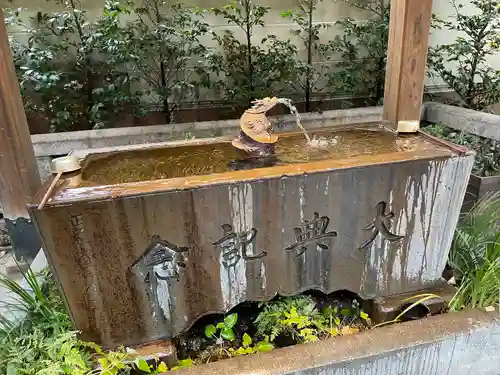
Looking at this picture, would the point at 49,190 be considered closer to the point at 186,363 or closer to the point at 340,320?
the point at 186,363

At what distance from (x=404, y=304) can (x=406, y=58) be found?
69.0 inches

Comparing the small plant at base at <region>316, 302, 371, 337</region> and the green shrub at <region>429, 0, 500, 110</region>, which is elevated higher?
the green shrub at <region>429, 0, 500, 110</region>

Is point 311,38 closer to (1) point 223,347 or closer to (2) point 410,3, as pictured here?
(2) point 410,3

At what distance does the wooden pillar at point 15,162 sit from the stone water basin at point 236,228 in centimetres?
71

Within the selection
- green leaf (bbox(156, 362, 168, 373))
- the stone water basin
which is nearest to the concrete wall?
the stone water basin

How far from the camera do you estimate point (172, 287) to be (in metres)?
2.06

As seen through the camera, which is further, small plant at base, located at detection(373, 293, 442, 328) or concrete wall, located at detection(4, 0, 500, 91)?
concrete wall, located at detection(4, 0, 500, 91)

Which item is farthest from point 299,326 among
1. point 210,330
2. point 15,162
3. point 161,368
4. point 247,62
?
point 247,62

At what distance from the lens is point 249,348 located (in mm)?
2281

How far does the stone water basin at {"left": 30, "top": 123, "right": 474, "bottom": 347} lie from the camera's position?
1.86 meters

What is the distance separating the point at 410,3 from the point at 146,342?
2.74 m

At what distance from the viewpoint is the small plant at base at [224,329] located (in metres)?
2.32

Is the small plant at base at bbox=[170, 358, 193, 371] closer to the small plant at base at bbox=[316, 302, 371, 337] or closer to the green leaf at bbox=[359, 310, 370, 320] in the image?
the small plant at base at bbox=[316, 302, 371, 337]

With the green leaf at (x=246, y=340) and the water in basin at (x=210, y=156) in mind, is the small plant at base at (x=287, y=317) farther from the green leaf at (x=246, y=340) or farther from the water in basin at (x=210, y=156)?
the water in basin at (x=210, y=156)
